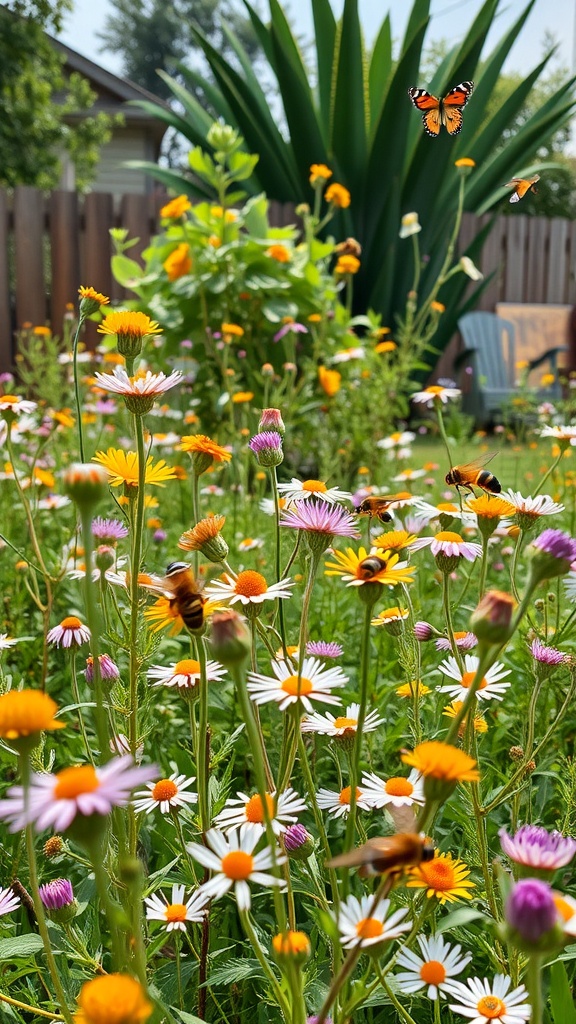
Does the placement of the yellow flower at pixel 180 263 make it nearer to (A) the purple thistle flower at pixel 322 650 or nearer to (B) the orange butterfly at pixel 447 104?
(B) the orange butterfly at pixel 447 104

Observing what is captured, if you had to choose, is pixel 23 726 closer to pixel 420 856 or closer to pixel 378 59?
pixel 420 856

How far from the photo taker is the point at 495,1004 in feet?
1.55

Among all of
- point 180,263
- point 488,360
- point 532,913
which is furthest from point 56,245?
point 532,913

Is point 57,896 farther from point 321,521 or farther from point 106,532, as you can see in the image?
point 106,532

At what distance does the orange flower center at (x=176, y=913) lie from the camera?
1.82ft

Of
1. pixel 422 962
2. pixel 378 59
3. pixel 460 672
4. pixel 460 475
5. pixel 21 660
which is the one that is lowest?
pixel 21 660

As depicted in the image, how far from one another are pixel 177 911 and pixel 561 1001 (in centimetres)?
25

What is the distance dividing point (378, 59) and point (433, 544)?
5129mm

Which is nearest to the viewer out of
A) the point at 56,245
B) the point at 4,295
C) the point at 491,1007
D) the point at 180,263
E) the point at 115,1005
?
the point at 115,1005

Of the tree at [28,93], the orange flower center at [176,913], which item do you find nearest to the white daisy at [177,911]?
the orange flower center at [176,913]

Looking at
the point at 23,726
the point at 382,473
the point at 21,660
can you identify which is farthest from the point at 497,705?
A: the point at 382,473

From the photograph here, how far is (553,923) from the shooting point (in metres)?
0.31

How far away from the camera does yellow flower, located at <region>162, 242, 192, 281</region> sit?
2.67 metres

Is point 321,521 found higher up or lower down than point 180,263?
lower down
